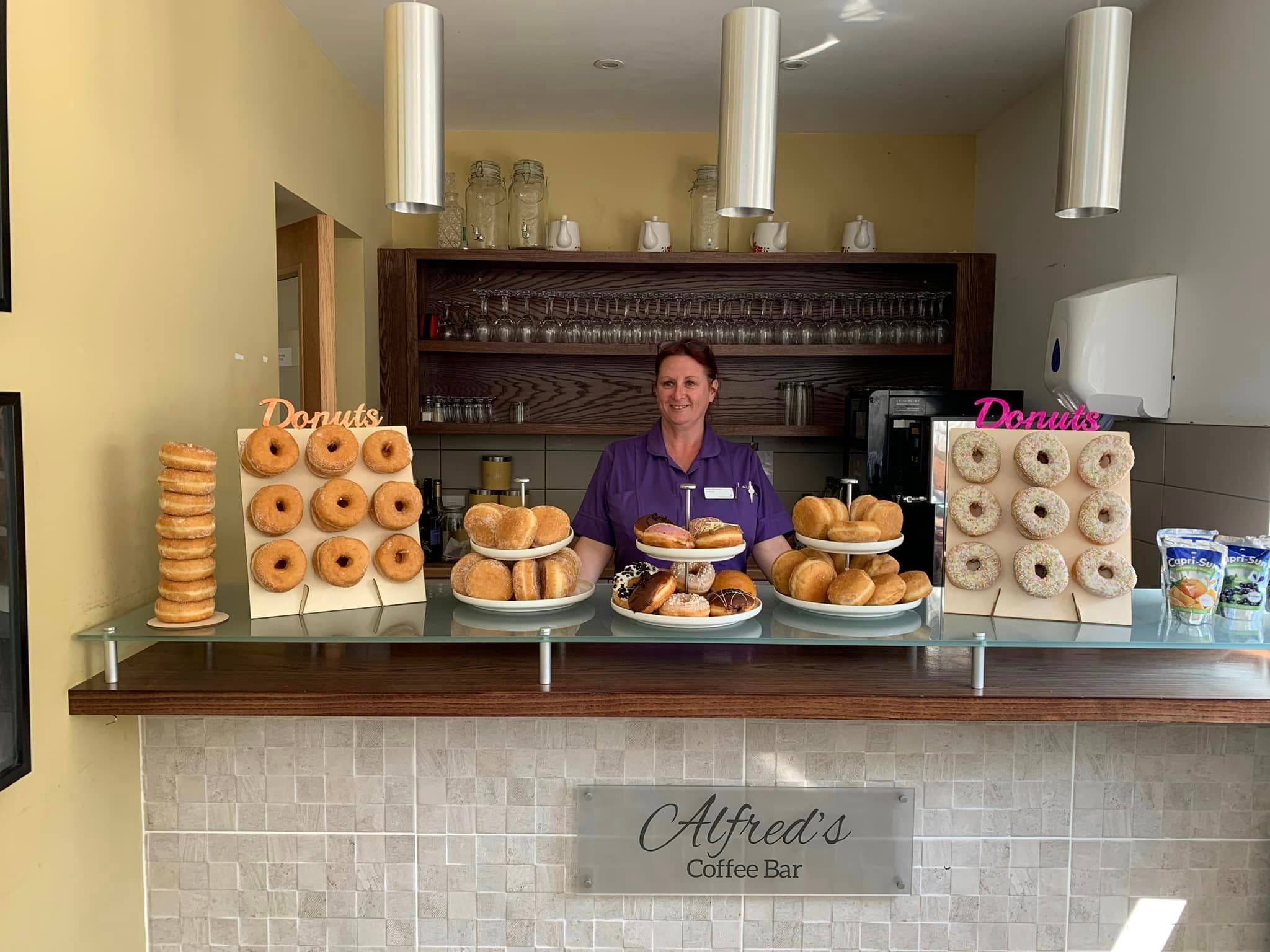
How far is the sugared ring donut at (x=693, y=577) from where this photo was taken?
1615 millimetres

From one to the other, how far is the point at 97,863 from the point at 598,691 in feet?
2.91

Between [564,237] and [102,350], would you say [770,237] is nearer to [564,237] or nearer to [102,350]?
[564,237]

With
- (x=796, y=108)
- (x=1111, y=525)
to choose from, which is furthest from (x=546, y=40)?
(x=1111, y=525)

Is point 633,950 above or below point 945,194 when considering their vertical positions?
below

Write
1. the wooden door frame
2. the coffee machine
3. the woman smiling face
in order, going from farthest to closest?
1. the coffee machine
2. the wooden door frame
3. the woman smiling face

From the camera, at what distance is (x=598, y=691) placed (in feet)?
4.93

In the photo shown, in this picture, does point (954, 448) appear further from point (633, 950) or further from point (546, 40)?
point (546, 40)

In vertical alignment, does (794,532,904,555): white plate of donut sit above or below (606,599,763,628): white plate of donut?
above

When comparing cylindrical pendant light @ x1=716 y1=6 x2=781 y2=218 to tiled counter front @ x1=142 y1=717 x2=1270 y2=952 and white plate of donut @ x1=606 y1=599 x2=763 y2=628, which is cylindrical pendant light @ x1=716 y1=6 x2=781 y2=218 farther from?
tiled counter front @ x1=142 y1=717 x2=1270 y2=952

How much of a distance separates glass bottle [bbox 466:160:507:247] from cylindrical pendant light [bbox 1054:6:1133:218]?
2623 millimetres

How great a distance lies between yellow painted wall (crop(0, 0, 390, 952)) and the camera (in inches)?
57.4

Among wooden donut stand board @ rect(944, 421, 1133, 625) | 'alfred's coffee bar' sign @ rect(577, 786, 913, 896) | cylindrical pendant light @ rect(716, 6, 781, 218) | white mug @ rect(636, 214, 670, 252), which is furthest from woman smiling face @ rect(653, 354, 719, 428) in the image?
white mug @ rect(636, 214, 670, 252)

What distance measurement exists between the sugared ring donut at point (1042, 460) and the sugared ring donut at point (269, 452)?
49.7 inches

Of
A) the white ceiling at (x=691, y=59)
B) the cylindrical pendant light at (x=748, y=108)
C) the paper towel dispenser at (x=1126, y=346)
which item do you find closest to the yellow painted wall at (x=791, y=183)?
the white ceiling at (x=691, y=59)
